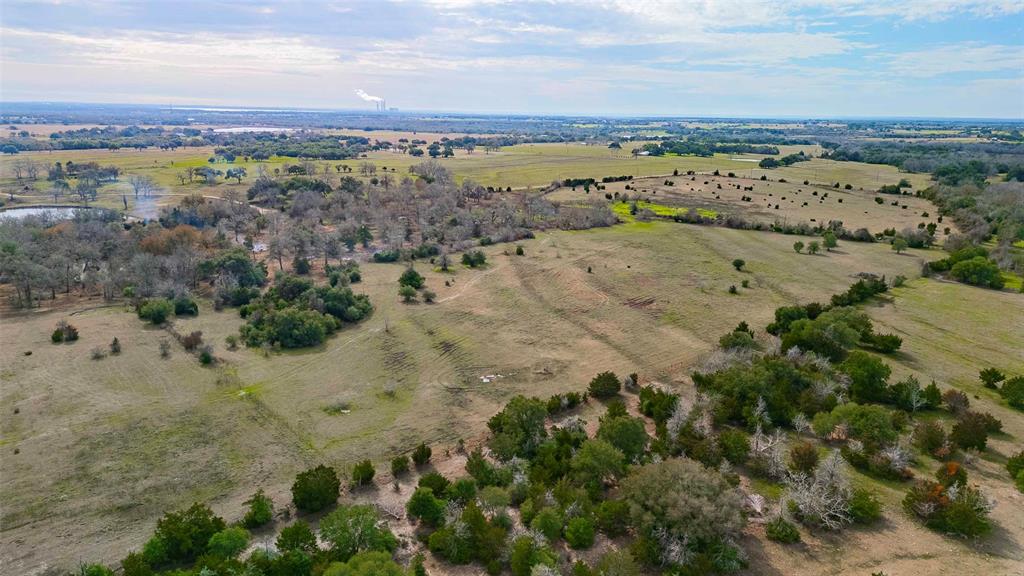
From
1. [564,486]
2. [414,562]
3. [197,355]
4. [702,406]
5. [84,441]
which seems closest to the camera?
[414,562]

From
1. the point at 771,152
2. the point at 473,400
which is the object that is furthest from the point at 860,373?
the point at 771,152

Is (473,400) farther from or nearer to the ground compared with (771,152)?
nearer to the ground

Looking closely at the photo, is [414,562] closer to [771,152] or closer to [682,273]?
[682,273]

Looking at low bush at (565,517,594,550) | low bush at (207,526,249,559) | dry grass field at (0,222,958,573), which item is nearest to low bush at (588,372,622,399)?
dry grass field at (0,222,958,573)

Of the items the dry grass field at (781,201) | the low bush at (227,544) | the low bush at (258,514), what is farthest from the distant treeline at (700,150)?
the low bush at (227,544)

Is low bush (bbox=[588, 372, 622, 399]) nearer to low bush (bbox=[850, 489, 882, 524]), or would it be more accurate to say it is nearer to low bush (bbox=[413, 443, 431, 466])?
low bush (bbox=[413, 443, 431, 466])

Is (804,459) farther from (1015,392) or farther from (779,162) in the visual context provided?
(779,162)
